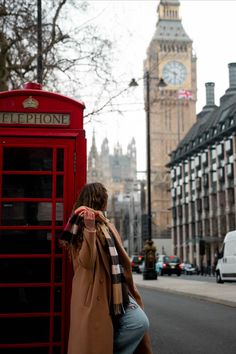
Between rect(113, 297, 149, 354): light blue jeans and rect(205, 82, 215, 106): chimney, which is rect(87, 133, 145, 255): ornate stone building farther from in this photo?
rect(113, 297, 149, 354): light blue jeans

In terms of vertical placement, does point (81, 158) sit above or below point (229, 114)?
below

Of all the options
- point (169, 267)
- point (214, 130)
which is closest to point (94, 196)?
point (169, 267)

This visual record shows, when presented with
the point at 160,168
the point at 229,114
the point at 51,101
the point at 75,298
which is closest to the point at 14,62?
the point at 51,101

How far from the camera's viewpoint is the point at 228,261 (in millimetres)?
26688

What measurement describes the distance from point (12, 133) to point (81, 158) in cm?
69

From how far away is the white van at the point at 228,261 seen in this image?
86.1ft

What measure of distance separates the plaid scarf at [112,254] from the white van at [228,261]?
22555mm

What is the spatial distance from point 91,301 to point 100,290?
0.35 feet

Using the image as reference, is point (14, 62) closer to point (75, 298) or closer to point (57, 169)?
point (57, 169)

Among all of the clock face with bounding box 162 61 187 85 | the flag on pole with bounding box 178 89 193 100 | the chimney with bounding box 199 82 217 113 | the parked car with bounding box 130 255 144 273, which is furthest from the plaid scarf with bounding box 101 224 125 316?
the flag on pole with bounding box 178 89 193 100

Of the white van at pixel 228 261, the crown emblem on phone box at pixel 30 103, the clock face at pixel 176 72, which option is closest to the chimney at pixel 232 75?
the clock face at pixel 176 72

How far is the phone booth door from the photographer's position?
16.7ft

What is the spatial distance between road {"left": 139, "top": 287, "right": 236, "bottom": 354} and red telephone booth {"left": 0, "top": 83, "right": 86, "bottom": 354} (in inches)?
118

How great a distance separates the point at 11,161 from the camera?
5.26 meters
